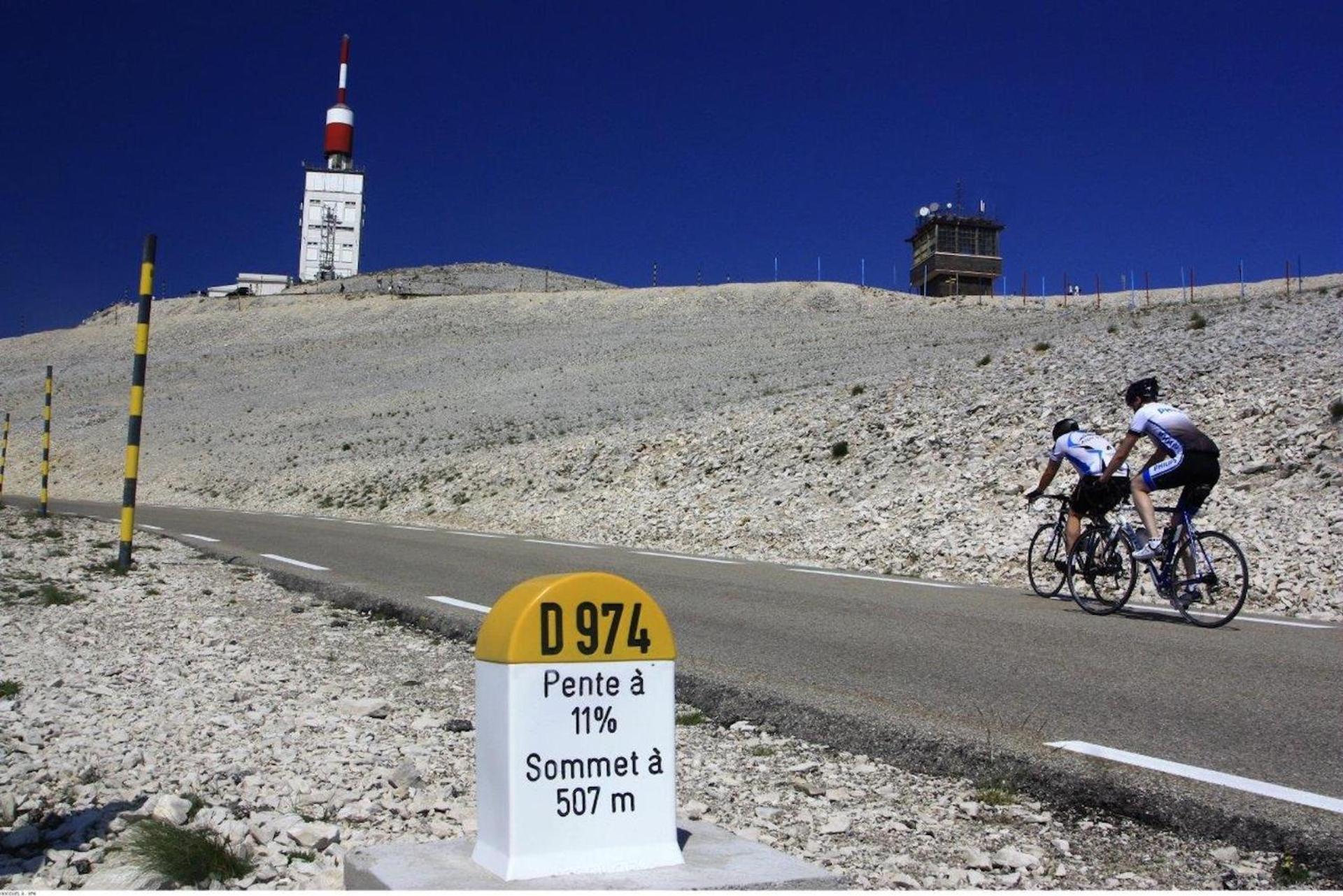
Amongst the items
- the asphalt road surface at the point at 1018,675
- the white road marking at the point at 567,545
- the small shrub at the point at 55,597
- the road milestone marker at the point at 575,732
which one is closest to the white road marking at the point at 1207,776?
the asphalt road surface at the point at 1018,675

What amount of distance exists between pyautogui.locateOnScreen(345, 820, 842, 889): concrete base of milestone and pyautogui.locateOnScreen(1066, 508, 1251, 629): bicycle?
6890 mm

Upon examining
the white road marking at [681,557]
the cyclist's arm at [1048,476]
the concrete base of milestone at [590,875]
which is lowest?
the concrete base of milestone at [590,875]

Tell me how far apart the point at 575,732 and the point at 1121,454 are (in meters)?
7.76

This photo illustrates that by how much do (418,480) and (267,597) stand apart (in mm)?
20652

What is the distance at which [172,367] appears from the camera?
2611 inches

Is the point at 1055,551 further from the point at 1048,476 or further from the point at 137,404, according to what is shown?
the point at 137,404

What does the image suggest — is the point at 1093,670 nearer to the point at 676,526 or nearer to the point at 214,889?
the point at 214,889

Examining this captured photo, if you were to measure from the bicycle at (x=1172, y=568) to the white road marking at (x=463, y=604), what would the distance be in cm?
525

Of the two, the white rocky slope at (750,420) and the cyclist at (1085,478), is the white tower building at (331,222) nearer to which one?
the white rocky slope at (750,420)

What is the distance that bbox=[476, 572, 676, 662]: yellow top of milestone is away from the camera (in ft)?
10.4

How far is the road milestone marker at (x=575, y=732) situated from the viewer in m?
3.16

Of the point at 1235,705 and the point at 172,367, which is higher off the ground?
the point at 172,367

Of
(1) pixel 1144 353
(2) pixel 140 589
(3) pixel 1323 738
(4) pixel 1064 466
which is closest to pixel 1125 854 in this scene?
→ (3) pixel 1323 738

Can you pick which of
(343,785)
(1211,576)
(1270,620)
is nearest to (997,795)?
(343,785)
